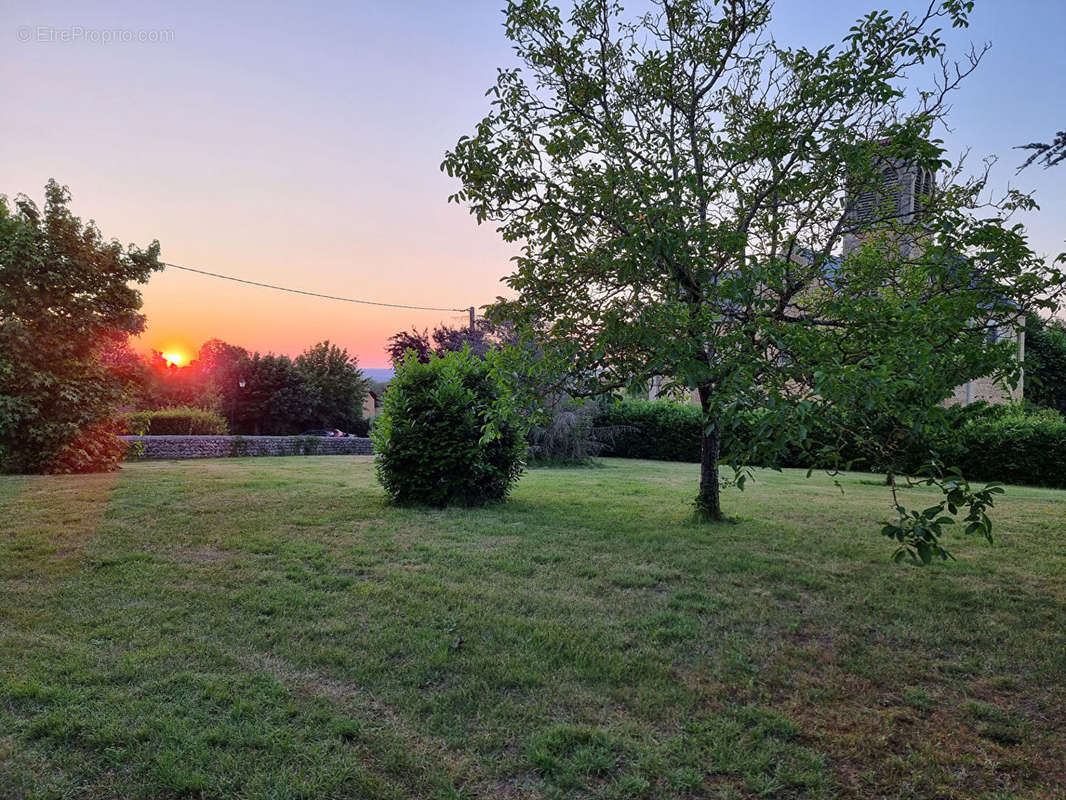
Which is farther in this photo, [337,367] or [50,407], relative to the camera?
[337,367]

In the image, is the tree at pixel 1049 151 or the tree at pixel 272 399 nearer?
the tree at pixel 1049 151

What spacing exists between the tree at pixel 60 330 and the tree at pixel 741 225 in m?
10.2

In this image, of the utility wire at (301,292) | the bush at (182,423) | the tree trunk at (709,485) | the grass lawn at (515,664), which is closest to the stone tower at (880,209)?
the tree trunk at (709,485)

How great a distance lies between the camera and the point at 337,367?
30.0 meters

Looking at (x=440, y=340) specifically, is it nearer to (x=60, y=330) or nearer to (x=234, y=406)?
(x=60, y=330)

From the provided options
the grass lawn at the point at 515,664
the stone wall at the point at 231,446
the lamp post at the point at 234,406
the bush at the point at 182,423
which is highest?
the lamp post at the point at 234,406

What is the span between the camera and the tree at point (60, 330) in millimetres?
10375

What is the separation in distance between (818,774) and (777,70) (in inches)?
247

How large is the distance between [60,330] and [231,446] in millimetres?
6555

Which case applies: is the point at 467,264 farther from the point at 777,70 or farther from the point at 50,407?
the point at 50,407

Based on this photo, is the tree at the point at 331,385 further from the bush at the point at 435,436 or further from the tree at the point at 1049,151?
the tree at the point at 1049,151

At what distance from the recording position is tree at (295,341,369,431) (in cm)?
2923

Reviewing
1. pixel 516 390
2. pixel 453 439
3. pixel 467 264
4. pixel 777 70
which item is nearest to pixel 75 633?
pixel 516 390

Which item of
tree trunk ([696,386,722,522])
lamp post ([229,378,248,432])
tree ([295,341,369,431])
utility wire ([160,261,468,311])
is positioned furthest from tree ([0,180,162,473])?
lamp post ([229,378,248,432])
